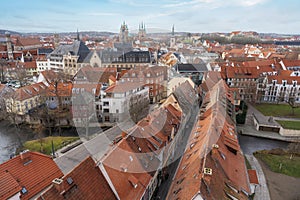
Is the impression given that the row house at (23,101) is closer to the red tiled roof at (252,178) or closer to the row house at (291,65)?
the red tiled roof at (252,178)

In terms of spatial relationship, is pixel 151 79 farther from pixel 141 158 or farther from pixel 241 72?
pixel 141 158

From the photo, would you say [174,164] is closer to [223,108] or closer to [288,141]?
[223,108]

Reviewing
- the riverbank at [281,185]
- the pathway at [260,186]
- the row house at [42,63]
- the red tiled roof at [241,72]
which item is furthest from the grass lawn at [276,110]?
the row house at [42,63]

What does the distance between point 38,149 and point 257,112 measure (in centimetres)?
3556

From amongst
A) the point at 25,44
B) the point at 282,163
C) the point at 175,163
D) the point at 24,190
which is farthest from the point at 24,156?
the point at 25,44

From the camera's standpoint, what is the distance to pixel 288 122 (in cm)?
3550

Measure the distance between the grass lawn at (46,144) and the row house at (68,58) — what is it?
108ft

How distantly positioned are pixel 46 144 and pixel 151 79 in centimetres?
2167

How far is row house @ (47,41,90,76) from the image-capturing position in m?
59.1

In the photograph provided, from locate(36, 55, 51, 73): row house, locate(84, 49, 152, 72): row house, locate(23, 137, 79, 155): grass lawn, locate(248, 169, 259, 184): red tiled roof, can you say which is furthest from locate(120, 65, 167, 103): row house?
locate(36, 55, 51, 73): row house

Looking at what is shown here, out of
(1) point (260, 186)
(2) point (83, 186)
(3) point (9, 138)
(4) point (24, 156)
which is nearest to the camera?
(2) point (83, 186)

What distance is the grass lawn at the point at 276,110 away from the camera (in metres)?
39.2

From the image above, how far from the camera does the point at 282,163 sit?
24.8m

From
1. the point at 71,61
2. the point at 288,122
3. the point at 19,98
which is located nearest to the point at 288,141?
the point at 288,122
